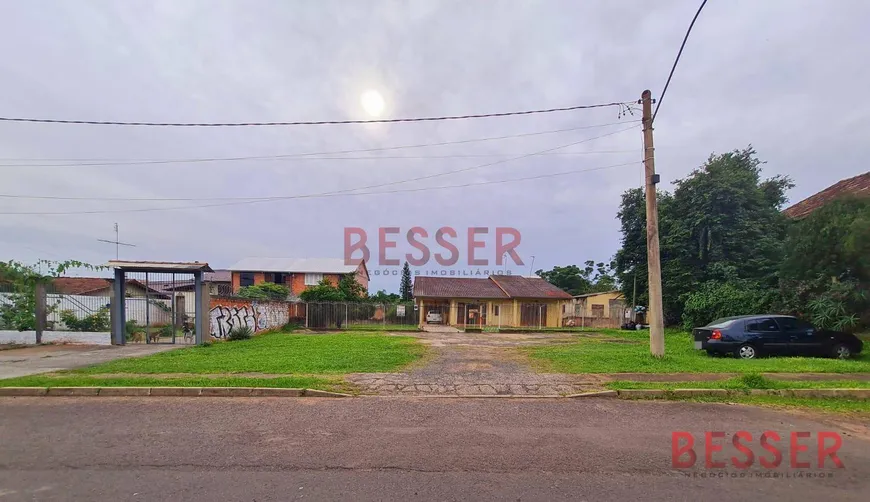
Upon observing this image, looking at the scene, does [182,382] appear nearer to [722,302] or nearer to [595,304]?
[722,302]

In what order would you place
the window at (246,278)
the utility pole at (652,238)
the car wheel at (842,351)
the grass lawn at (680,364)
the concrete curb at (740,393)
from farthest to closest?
the window at (246,278) → the car wheel at (842,351) → the utility pole at (652,238) → the grass lawn at (680,364) → the concrete curb at (740,393)

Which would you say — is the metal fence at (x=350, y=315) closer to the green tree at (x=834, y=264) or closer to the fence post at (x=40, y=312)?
the fence post at (x=40, y=312)

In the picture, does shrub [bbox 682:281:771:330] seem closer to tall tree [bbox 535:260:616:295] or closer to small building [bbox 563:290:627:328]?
small building [bbox 563:290:627:328]

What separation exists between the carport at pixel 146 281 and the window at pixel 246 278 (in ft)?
91.3

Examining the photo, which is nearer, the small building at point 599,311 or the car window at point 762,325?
Answer: the car window at point 762,325

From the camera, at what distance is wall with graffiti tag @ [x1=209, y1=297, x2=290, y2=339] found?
16.6m

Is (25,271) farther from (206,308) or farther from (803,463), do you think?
(803,463)

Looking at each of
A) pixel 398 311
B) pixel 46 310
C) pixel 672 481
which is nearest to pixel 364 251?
pixel 398 311

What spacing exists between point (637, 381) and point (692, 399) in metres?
1.25

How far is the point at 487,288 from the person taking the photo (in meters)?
35.5

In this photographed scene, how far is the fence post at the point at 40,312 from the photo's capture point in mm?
15250

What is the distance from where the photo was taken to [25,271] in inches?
605

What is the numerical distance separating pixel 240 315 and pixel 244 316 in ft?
1.13
